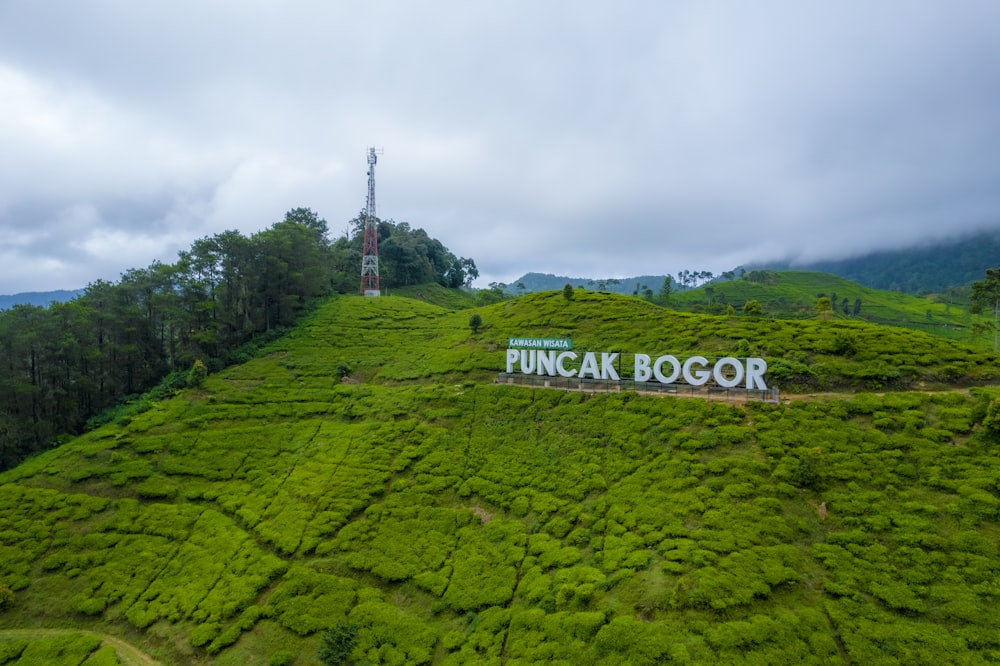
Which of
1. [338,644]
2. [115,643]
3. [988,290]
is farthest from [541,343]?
[988,290]

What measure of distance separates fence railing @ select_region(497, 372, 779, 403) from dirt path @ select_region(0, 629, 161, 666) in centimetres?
3330

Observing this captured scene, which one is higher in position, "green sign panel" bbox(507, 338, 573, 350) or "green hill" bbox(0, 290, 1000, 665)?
"green sign panel" bbox(507, 338, 573, 350)

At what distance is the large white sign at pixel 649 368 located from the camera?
38031mm

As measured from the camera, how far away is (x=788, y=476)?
2997 cm

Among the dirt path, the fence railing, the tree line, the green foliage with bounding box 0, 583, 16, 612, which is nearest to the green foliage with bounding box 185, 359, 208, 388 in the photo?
the tree line

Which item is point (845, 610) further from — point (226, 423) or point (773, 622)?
point (226, 423)

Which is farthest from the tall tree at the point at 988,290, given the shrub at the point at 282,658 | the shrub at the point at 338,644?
the shrub at the point at 282,658

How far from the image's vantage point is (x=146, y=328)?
208 ft

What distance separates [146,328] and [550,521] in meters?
60.3

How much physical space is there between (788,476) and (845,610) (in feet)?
27.7

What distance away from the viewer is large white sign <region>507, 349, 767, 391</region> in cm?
3803

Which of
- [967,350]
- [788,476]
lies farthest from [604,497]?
[967,350]

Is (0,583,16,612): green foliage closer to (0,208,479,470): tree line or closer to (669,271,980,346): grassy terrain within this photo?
(0,208,479,470): tree line

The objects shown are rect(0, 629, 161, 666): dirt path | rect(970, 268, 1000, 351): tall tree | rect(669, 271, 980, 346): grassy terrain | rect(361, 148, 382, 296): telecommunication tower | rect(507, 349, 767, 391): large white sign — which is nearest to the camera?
rect(0, 629, 161, 666): dirt path
